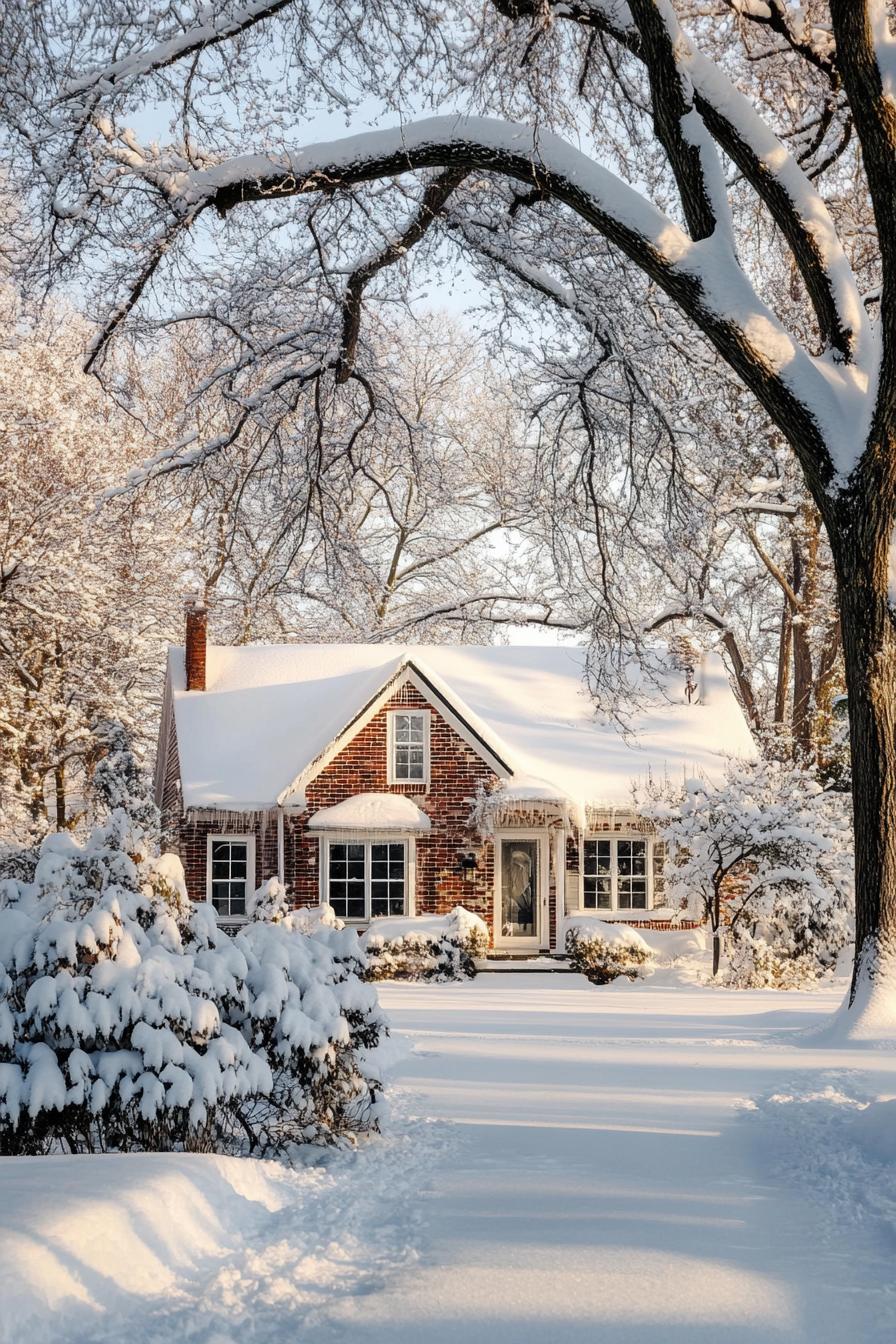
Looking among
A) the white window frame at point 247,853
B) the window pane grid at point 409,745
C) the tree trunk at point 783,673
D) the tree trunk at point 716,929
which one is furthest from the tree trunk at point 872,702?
the tree trunk at point 783,673

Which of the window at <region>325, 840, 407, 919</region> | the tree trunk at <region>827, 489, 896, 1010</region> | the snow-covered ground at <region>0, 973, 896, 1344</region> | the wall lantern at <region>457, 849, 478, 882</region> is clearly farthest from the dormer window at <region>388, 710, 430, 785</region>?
the snow-covered ground at <region>0, 973, 896, 1344</region>

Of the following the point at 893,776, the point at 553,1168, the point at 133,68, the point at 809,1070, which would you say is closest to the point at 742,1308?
the point at 553,1168

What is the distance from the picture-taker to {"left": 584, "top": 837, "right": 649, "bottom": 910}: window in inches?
1040

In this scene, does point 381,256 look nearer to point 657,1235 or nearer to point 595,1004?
point 595,1004

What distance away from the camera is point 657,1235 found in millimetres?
5504

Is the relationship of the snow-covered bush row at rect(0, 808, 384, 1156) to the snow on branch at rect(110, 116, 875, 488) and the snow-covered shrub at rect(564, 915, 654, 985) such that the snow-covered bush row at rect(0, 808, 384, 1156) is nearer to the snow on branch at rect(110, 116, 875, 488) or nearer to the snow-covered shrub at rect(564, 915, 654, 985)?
the snow on branch at rect(110, 116, 875, 488)

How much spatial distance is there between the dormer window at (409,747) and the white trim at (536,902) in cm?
189

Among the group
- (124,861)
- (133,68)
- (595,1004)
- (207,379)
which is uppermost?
(133,68)

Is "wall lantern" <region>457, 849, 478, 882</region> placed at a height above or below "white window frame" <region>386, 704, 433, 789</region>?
below

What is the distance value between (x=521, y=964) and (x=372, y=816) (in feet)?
12.3

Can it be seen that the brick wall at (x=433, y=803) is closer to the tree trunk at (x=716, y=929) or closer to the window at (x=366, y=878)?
the window at (x=366, y=878)

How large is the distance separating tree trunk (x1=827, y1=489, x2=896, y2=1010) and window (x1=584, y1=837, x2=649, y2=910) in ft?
49.5

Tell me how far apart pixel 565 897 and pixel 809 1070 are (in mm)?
16728

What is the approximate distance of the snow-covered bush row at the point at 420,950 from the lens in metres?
22.0
